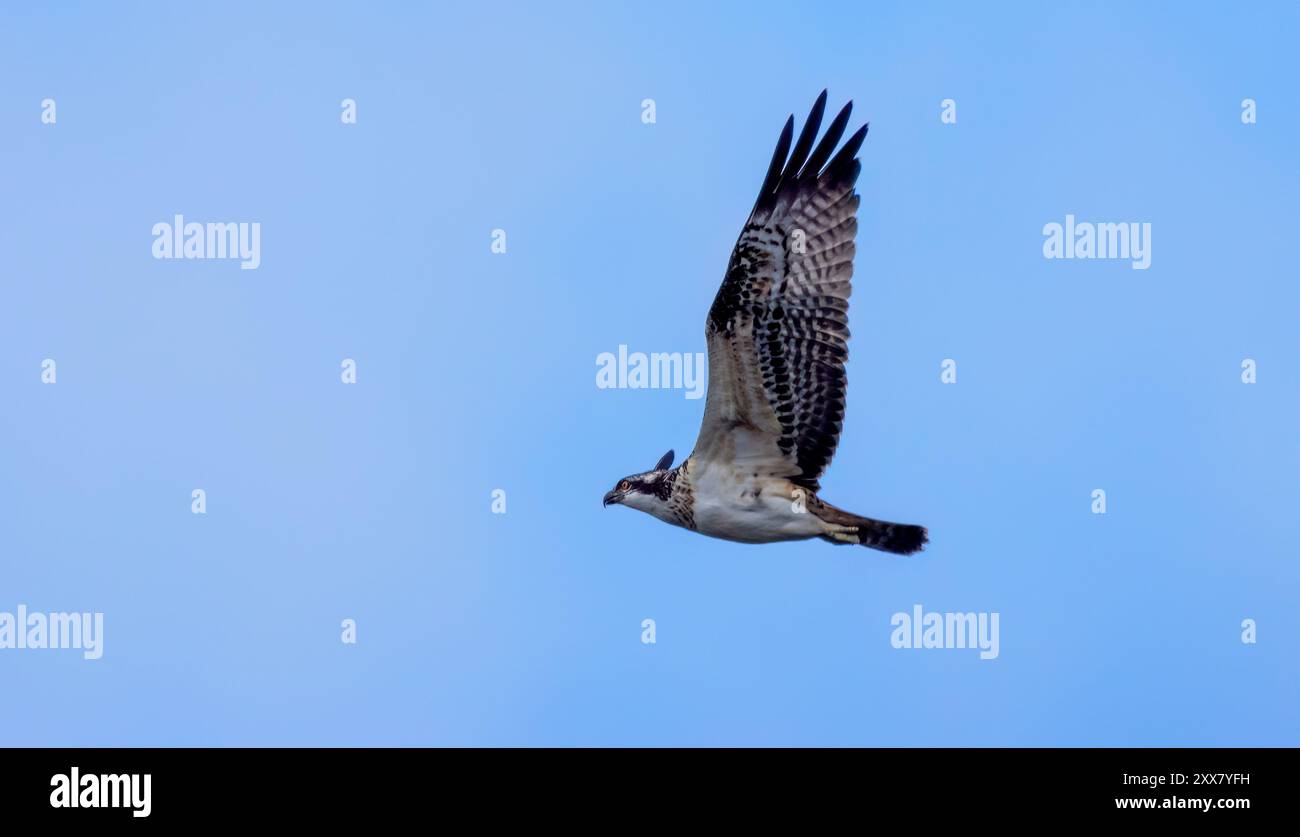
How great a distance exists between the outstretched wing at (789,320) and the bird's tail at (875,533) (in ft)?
0.79

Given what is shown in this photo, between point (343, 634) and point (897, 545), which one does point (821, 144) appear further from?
point (343, 634)

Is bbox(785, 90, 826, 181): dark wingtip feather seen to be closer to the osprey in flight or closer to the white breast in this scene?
the osprey in flight

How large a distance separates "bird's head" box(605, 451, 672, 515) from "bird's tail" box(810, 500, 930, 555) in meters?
1.02

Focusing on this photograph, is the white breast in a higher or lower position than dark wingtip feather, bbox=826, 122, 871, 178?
lower

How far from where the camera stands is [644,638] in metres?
13.9

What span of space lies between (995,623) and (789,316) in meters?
4.74

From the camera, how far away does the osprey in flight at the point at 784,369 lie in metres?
11.8

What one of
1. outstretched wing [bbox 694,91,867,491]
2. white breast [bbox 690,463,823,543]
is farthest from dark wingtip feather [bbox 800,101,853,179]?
white breast [bbox 690,463,823,543]

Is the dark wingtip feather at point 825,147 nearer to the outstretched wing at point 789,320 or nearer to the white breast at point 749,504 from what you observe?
the outstretched wing at point 789,320

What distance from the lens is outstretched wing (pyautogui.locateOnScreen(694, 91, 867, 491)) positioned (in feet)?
38.7

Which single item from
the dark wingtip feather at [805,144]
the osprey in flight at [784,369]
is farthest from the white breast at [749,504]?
the dark wingtip feather at [805,144]

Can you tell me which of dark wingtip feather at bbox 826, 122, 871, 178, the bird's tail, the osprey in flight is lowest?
the bird's tail

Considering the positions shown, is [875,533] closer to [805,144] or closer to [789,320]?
[789,320]
